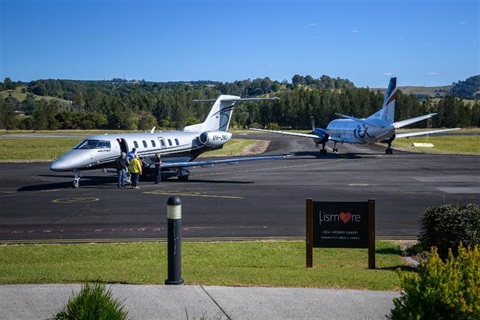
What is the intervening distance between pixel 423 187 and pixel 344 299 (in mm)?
22920

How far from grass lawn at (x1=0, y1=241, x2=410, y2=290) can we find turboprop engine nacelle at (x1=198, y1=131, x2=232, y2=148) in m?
20.4

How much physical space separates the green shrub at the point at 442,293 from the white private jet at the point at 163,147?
2618cm

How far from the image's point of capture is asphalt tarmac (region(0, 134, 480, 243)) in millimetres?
20000

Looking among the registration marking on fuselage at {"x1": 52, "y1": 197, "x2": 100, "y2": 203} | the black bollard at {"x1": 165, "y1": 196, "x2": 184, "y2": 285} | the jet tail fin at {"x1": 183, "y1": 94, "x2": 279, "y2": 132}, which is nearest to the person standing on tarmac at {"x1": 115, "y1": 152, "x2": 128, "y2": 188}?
the registration marking on fuselage at {"x1": 52, "y1": 197, "x2": 100, "y2": 203}

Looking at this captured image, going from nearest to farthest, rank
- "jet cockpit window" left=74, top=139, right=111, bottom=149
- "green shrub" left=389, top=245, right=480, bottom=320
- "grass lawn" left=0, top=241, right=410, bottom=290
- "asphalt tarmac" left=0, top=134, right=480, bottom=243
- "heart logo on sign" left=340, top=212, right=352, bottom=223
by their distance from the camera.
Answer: "green shrub" left=389, top=245, right=480, bottom=320
"grass lawn" left=0, top=241, right=410, bottom=290
"heart logo on sign" left=340, top=212, right=352, bottom=223
"asphalt tarmac" left=0, top=134, right=480, bottom=243
"jet cockpit window" left=74, top=139, right=111, bottom=149

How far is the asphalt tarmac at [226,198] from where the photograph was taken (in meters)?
20.0

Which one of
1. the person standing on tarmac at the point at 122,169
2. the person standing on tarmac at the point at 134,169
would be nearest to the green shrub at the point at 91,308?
the person standing on tarmac at the point at 134,169

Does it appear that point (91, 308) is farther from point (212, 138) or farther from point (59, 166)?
point (212, 138)

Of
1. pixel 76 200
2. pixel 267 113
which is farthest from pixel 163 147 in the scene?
pixel 267 113

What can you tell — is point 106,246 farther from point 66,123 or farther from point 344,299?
point 66,123

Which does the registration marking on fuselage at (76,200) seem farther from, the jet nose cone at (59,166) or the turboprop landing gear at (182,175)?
the turboprop landing gear at (182,175)

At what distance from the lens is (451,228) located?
1391 cm

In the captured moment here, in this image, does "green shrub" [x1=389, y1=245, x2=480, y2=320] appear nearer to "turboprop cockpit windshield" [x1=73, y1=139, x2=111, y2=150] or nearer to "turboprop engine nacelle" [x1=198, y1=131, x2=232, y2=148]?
"turboprop cockpit windshield" [x1=73, y1=139, x2=111, y2=150]

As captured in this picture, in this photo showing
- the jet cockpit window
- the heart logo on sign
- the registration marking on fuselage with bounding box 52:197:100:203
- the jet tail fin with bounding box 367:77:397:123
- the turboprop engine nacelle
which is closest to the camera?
the heart logo on sign
